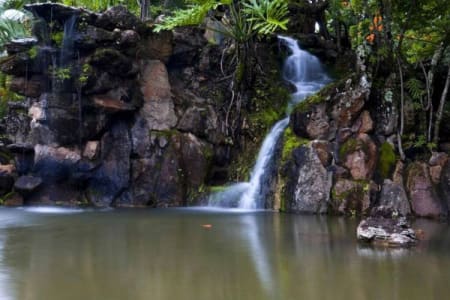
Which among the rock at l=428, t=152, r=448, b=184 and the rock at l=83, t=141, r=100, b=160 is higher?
the rock at l=83, t=141, r=100, b=160

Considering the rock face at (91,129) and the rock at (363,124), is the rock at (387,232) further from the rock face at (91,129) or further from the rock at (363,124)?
the rock face at (91,129)

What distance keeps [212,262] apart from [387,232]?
244 centimetres

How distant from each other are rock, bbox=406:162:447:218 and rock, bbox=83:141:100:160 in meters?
7.17

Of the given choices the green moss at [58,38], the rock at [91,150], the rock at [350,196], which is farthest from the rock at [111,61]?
the rock at [350,196]

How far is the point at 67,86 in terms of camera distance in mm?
12297

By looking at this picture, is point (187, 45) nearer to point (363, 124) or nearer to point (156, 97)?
point (156, 97)

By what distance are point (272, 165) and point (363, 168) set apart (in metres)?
2.12

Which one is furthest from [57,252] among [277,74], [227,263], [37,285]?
[277,74]

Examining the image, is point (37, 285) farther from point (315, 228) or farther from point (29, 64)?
point (29, 64)

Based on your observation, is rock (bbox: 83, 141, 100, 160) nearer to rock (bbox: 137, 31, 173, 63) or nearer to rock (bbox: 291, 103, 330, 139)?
rock (bbox: 137, 31, 173, 63)

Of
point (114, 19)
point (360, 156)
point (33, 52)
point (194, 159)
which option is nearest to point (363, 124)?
point (360, 156)

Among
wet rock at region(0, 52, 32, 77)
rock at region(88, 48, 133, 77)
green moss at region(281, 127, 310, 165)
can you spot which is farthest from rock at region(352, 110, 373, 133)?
wet rock at region(0, 52, 32, 77)

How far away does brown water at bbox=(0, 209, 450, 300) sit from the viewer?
4.26 meters

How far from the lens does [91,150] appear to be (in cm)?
1230
